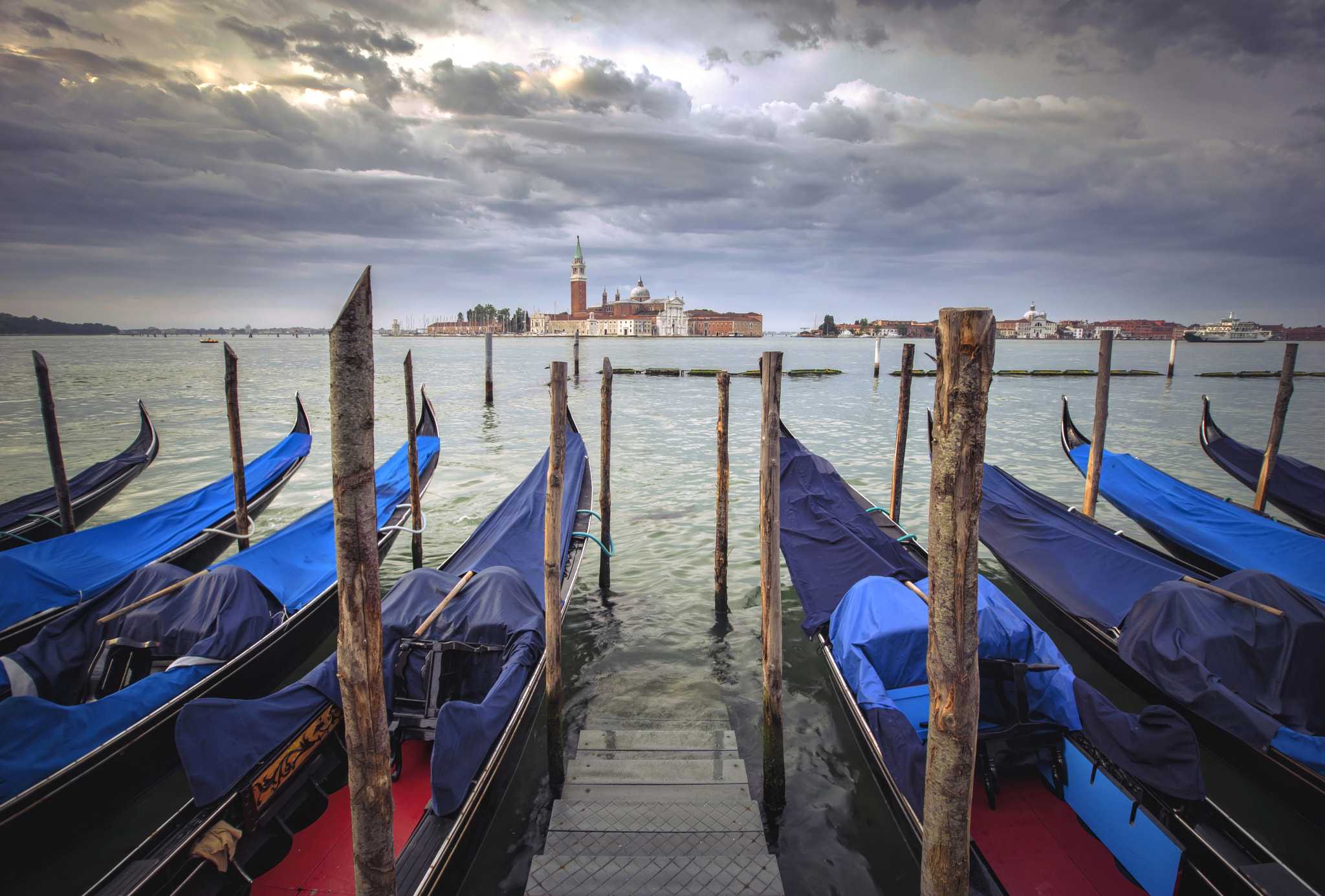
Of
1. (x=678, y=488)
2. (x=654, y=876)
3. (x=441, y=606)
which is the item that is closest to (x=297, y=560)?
(x=441, y=606)

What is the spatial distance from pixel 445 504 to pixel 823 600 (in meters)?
5.14

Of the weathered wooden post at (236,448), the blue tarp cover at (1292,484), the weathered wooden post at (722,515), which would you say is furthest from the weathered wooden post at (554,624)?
the blue tarp cover at (1292,484)

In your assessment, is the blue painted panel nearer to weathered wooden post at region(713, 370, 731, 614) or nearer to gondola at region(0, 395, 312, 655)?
weathered wooden post at region(713, 370, 731, 614)

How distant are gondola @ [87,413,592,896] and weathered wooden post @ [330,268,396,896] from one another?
390mm

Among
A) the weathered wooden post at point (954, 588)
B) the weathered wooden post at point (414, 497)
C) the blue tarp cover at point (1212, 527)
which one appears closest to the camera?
the weathered wooden post at point (954, 588)

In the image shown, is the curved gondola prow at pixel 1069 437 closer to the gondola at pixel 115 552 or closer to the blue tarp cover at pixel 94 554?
the gondola at pixel 115 552

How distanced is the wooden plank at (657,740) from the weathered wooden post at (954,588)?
1277 millimetres

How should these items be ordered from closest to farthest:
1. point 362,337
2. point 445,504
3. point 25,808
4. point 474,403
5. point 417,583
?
point 362,337
point 25,808
point 417,583
point 445,504
point 474,403

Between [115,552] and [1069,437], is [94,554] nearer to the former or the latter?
[115,552]

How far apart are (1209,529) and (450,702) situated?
5356 millimetres

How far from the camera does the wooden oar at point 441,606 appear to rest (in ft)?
9.00

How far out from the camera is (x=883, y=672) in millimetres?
2705

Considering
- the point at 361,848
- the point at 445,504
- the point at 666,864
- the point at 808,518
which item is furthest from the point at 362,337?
the point at 445,504

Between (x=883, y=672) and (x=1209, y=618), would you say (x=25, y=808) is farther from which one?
(x=1209, y=618)
